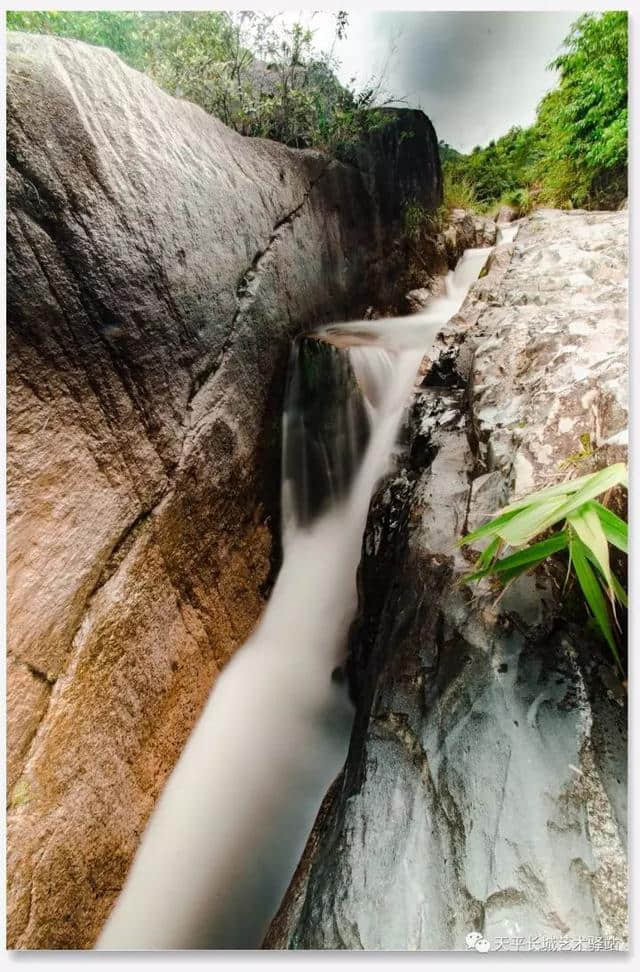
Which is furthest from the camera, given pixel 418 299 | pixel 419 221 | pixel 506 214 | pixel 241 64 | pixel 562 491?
pixel 418 299

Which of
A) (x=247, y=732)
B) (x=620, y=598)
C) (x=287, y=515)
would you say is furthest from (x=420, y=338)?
(x=247, y=732)

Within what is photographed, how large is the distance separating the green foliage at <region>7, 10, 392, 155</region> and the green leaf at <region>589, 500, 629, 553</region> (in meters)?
1.98

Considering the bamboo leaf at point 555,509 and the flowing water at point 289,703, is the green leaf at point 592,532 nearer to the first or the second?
the bamboo leaf at point 555,509

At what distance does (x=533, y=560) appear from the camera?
1159 millimetres

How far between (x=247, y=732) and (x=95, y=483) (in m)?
1.35

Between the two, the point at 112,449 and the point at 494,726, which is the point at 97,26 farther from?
the point at 494,726

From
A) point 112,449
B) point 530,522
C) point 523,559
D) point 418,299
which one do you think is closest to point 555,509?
point 530,522

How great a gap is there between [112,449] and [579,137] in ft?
7.03

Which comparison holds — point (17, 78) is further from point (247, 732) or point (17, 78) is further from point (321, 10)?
point (247, 732)

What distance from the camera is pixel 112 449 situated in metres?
1.68

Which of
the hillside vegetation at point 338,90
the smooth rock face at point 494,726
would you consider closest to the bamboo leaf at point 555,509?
the smooth rock face at point 494,726

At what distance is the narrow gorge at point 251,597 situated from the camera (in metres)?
1.14

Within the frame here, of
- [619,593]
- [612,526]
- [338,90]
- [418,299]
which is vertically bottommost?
[619,593]

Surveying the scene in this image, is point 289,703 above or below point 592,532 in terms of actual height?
below
